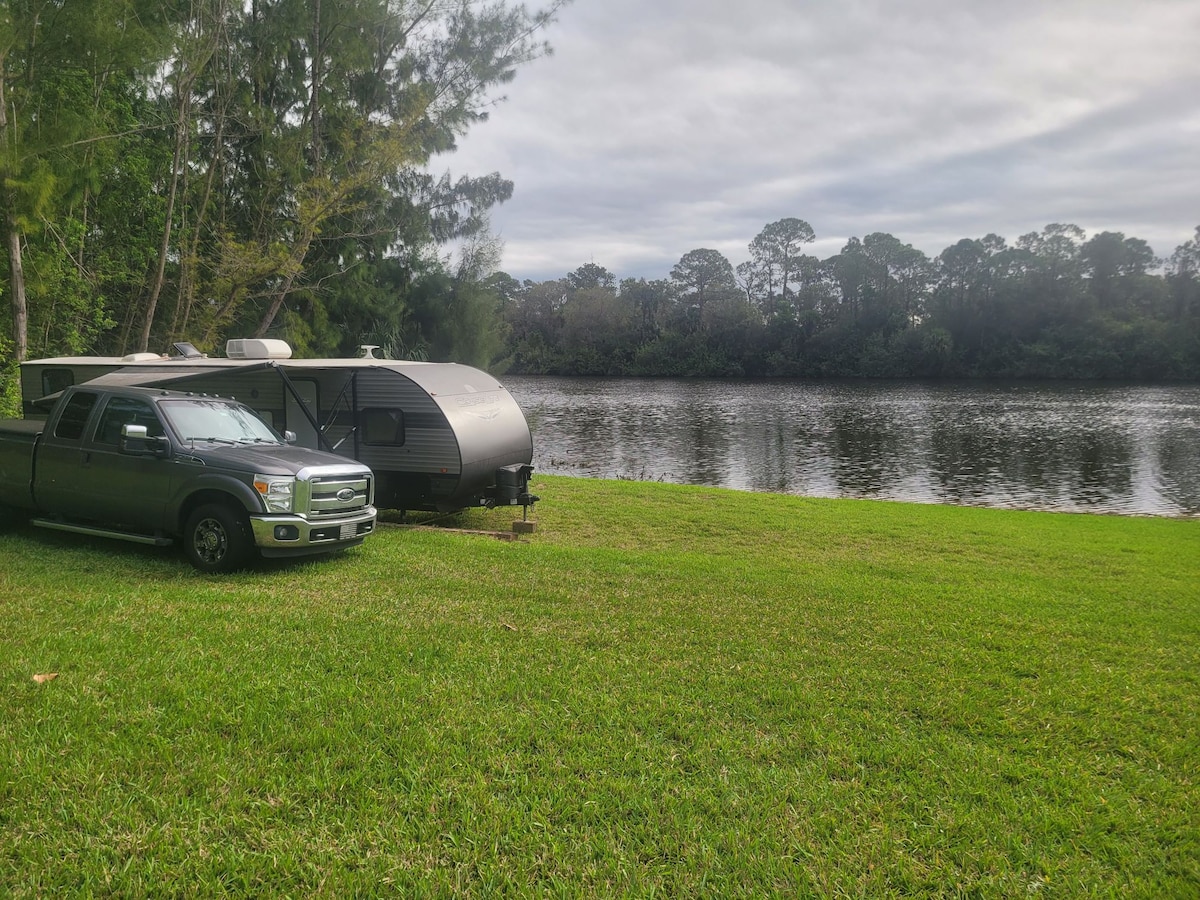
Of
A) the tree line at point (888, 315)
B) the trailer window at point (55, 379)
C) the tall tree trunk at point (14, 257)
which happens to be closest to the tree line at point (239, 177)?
the tall tree trunk at point (14, 257)

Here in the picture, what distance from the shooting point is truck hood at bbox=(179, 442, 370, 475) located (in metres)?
7.91

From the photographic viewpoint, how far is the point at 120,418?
863cm

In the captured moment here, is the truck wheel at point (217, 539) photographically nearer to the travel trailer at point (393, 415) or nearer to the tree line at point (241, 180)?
the travel trailer at point (393, 415)

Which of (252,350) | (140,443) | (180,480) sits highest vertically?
(252,350)

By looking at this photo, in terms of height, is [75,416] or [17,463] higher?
[75,416]

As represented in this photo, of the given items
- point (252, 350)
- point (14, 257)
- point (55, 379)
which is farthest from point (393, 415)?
point (14, 257)

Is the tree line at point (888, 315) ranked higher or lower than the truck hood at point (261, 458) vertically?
higher

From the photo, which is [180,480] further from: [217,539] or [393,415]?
[393,415]

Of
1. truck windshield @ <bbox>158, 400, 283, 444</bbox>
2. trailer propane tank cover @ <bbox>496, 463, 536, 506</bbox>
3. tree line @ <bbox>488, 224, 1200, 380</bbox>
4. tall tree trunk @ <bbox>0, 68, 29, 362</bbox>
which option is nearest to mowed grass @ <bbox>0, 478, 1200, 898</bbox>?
truck windshield @ <bbox>158, 400, 283, 444</bbox>

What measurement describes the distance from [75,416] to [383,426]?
13.0 ft

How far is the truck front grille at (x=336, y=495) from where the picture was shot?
8.13 meters

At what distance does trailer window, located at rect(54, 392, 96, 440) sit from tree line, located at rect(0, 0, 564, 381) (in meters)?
9.90

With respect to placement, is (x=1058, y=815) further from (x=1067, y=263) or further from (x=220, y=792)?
(x=1067, y=263)

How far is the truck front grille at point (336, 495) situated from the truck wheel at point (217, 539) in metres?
0.67
